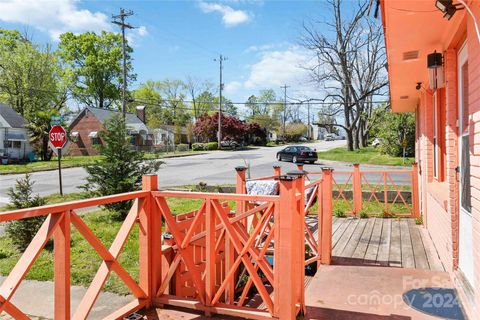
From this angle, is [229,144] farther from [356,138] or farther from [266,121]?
[266,121]

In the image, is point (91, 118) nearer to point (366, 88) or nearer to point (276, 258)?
point (366, 88)

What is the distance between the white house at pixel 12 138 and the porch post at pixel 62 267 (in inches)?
1188

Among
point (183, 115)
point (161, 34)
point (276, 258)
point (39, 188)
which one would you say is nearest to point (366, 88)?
point (161, 34)

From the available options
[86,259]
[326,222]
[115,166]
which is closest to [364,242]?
[326,222]

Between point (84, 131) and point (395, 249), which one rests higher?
point (84, 131)

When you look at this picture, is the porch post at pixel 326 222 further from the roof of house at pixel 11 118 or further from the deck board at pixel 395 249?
the roof of house at pixel 11 118

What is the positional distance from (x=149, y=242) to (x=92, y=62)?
1880 inches

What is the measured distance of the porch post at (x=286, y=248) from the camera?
2816mm

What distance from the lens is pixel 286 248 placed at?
2.83m

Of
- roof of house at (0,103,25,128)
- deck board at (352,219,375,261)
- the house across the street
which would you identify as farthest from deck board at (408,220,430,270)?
the house across the street

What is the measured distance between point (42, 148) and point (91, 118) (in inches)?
354

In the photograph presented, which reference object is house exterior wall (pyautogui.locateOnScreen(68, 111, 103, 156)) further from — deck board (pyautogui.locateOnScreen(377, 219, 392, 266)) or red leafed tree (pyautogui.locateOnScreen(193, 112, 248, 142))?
deck board (pyautogui.locateOnScreen(377, 219, 392, 266))

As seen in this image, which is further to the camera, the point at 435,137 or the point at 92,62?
the point at 92,62

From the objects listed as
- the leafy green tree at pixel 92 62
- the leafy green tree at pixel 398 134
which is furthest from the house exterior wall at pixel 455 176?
the leafy green tree at pixel 92 62
